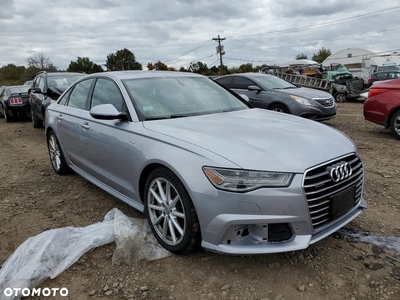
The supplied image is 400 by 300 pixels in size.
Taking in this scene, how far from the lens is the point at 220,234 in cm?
234

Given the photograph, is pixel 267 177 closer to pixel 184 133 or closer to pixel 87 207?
pixel 184 133

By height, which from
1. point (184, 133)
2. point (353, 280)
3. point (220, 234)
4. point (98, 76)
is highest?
point (98, 76)

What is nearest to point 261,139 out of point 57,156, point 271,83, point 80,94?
point 80,94

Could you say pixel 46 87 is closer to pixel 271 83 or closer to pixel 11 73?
pixel 271 83

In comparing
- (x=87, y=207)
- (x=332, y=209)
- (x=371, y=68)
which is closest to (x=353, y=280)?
(x=332, y=209)

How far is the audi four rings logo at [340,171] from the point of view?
241cm

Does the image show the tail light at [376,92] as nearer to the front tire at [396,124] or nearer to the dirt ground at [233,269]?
the front tire at [396,124]

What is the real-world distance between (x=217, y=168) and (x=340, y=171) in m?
0.91

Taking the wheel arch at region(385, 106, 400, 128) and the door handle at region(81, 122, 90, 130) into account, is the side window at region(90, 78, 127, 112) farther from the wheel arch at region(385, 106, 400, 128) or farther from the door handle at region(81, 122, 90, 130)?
the wheel arch at region(385, 106, 400, 128)

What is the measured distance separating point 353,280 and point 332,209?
20.4 inches

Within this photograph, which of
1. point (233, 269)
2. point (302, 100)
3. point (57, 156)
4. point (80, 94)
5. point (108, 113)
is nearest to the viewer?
point (233, 269)

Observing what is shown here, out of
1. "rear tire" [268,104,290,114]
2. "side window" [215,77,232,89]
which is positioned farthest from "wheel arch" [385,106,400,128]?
"side window" [215,77,232,89]

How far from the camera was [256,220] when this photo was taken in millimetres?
2258

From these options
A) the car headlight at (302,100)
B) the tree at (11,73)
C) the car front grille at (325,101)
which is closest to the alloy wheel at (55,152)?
the car headlight at (302,100)
